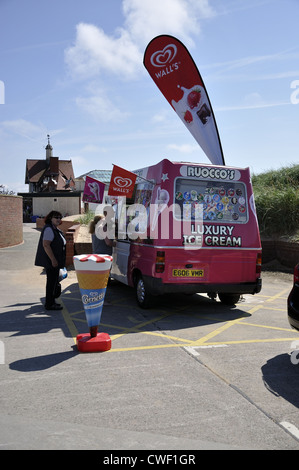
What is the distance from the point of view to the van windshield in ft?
23.7

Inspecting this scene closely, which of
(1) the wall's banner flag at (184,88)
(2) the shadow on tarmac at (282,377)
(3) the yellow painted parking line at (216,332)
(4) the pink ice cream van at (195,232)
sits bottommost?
(3) the yellow painted parking line at (216,332)

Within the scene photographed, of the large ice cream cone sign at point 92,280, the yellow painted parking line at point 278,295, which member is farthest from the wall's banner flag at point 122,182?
the yellow painted parking line at point 278,295

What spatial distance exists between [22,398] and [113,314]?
369 cm

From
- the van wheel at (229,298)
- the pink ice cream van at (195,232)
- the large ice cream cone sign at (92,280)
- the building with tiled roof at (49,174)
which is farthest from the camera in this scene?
the building with tiled roof at (49,174)

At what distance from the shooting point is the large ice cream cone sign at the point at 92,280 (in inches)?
206

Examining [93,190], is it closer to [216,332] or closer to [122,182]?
[122,182]

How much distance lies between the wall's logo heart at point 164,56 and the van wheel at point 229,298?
7.60 m

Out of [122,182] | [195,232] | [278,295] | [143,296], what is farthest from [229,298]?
[122,182]

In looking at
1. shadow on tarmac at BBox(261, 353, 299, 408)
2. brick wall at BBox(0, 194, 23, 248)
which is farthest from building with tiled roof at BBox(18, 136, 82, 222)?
shadow on tarmac at BBox(261, 353, 299, 408)

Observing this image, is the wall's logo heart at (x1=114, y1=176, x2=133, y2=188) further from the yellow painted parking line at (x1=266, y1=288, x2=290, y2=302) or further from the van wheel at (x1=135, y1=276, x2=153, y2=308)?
the yellow painted parking line at (x1=266, y1=288, x2=290, y2=302)

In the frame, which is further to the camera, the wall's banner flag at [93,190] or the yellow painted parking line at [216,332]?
the wall's banner flag at [93,190]

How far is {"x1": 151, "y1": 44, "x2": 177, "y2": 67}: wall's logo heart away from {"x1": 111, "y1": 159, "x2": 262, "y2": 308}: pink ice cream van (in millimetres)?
6188

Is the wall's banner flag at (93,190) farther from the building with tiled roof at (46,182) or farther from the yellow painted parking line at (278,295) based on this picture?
the building with tiled roof at (46,182)
